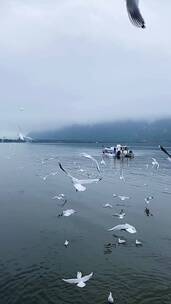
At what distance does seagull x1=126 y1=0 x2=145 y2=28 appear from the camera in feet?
13.6

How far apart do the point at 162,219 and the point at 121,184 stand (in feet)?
58.9

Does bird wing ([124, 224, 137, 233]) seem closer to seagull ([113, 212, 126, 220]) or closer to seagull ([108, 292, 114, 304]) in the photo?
seagull ([108, 292, 114, 304])

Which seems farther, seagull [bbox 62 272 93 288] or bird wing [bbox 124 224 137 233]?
bird wing [bbox 124 224 137 233]

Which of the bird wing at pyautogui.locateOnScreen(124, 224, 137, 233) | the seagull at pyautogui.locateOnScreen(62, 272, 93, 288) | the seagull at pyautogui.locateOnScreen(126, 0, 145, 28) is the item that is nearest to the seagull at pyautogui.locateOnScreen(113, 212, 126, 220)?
the bird wing at pyautogui.locateOnScreen(124, 224, 137, 233)

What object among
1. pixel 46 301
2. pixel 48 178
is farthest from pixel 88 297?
pixel 48 178

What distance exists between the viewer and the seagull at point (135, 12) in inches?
163

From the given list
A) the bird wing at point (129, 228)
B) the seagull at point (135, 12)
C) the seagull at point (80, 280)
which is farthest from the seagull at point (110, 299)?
the seagull at point (135, 12)

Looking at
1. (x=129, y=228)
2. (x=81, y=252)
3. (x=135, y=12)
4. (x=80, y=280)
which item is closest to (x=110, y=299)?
(x=80, y=280)

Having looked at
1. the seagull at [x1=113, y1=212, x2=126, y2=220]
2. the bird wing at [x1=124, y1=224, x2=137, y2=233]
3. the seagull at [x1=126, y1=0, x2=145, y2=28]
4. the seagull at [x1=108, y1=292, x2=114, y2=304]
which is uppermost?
the seagull at [x1=126, y1=0, x2=145, y2=28]

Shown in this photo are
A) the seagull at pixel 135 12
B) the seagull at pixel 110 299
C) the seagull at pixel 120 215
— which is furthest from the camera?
the seagull at pixel 120 215

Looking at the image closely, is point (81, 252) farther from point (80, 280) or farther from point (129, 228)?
point (80, 280)

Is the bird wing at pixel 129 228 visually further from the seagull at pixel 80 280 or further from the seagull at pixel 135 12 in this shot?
the seagull at pixel 135 12

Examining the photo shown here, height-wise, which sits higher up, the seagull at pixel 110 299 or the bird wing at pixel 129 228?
the bird wing at pixel 129 228

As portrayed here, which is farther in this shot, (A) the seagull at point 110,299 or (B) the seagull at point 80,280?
(B) the seagull at point 80,280
